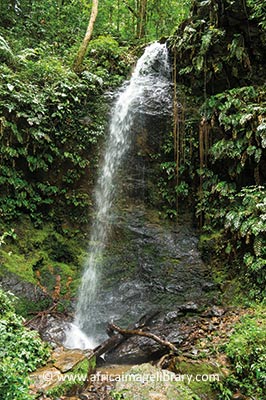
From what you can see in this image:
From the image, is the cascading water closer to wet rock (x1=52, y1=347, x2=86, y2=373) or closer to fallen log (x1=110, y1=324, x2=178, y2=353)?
fallen log (x1=110, y1=324, x2=178, y2=353)

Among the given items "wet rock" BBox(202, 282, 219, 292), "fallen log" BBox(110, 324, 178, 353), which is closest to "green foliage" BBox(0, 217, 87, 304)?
"fallen log" BBox(110, 324, 178, 353)

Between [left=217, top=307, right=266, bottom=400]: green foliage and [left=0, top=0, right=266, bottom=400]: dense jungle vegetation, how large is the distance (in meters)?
1.63

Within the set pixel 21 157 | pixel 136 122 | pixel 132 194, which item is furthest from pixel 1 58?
pixel 132 194

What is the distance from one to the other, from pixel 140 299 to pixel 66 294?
68.0 inches

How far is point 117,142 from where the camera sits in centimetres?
912

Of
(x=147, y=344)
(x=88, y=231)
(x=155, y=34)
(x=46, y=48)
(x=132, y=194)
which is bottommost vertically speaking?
(x=147, y=344)

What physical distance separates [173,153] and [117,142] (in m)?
1.69

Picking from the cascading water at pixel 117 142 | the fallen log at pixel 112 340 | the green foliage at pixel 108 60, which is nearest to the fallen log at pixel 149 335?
the fallen log at pixel 112 340

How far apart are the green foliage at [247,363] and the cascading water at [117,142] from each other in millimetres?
3070

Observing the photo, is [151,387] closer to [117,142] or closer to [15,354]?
[15,354]

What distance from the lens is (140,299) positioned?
7.01m

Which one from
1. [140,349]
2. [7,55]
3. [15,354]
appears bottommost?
[140,349]

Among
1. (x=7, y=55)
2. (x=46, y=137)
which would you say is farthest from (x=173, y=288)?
(x=7, y=55)

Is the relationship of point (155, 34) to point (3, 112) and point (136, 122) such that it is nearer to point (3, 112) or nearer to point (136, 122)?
point (136, 122)
